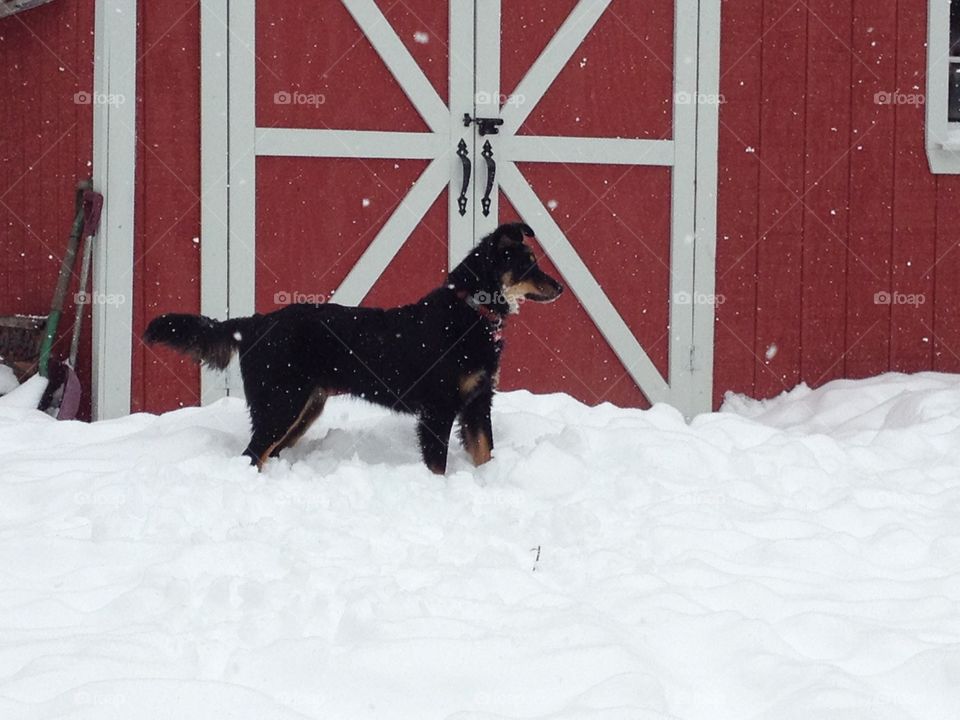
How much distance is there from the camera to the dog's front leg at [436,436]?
12.9ft

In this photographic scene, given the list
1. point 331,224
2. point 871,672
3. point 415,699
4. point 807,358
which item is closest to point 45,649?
point 415,699

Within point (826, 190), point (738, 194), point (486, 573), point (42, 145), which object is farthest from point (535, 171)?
point (486, 573)

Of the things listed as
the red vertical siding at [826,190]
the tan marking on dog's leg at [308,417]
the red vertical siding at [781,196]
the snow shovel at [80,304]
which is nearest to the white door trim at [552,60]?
the red vertical siding at [781,196]

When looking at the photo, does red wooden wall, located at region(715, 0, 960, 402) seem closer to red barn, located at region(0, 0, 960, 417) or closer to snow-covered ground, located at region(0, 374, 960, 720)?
red barn, located at region(0, 0, 960, 417)

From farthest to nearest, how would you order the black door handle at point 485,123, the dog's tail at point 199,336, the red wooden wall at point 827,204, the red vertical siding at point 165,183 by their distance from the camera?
the red wooden wall at point 827,204 → the black door handle at point 485,123 → the red vertical siding at point 165,183 → the dog's tail at point 199,336

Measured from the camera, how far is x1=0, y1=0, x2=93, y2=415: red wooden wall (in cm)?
520

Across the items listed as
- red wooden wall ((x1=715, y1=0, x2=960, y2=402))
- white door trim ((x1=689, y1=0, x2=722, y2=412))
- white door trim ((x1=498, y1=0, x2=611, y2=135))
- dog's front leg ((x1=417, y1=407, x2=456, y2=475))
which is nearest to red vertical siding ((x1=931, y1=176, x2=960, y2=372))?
red wooden wall ((x1=715, y1=0, x2=960, y2=402))

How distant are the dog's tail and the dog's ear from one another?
40.6 inches

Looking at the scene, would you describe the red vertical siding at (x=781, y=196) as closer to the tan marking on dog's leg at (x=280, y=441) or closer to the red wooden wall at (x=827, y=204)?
the red wooden wall at (x=827, y=204)

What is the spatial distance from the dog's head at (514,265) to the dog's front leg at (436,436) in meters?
0.51

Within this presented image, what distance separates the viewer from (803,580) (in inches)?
114

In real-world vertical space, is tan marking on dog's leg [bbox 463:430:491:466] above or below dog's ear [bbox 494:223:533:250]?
below

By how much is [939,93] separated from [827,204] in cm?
92

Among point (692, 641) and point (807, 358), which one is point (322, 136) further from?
point (692, 641)
